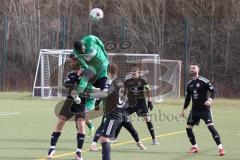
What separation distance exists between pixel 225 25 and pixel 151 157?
2462 cm

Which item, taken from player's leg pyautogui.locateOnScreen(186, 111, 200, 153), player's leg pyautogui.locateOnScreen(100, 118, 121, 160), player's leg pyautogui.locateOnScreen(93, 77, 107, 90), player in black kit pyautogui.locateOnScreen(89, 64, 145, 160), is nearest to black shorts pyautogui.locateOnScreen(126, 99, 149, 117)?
player's leg pyautogui.locateOnScreen(186, 111, 200, 153)

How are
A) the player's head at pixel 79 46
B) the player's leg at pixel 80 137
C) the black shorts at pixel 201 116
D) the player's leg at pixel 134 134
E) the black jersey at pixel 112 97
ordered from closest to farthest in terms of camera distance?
the black jersey at pixel 112 97
the player's head at pixel 79 46
the player's leg at pixel 80 137
the black shorts at pixel 201 116
the player's leg at pixel 134 134

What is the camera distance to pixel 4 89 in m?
36.9

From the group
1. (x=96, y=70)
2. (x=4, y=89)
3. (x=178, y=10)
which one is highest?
(x=178, y=10)

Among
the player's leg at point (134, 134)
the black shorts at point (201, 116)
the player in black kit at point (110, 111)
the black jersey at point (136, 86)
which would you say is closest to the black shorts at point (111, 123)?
the player in black kit at point (110, 111)

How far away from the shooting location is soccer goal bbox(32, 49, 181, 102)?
100 feet

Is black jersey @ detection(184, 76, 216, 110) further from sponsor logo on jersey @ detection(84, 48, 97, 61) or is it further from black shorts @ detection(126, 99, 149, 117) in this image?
sponsor logo on jersey @ detection(84, 48, 97, 61)

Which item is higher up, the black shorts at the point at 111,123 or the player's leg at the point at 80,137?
the black shorts at the point at 111,123

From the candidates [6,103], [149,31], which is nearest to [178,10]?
[149,31]

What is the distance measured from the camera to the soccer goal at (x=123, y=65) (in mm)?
30516

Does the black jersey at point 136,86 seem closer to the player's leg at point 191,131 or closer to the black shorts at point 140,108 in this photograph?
the black shorts at point 140,108

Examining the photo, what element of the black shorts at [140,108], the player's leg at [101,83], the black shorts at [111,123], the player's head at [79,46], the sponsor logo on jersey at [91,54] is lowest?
the black shorts at [140,108]

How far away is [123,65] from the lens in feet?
98.3

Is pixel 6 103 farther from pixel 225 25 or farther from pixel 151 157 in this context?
pixel 151 157
